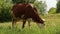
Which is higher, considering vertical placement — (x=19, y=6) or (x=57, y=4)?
(x=19, y=6)

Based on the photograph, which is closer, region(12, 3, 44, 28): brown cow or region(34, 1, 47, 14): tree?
region(12, 3, 44, 28): brown cow

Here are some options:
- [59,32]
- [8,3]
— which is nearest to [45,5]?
[8,3]

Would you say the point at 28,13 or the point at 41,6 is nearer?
the point at 28,13

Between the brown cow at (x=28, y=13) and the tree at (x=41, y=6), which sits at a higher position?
the brown cow at (x=28, y=13)

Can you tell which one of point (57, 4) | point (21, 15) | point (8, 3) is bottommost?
point (57, 4)

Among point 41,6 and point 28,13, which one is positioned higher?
point 28,13

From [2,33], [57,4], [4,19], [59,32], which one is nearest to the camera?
[2,33]

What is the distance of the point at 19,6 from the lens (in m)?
15.7

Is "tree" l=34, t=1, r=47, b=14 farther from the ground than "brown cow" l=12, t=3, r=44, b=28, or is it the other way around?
"brown cow" l=12, t=3, r=44, b=28

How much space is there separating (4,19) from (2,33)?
65.9 feet

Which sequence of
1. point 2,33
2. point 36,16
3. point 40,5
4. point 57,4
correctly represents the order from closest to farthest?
point 2,33
point 36,16
point 40,5
point 57,4

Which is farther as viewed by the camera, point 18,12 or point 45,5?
point 45,5

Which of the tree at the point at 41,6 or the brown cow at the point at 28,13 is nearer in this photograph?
the brown cow at the point at 28,13

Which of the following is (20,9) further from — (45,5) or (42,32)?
Answer: (45,5)
